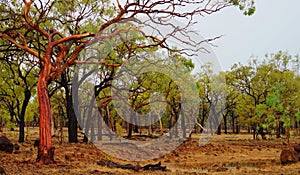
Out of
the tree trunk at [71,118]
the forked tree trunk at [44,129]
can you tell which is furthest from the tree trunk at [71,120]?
the forked tree trunk at [44,129]

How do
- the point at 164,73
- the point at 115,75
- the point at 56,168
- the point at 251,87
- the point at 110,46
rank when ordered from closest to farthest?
the point at 56,168, the point at 110,46, the point at 115,75, the point at 164,73, the point at 251,87

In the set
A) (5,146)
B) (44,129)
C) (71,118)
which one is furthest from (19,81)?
(44,129)

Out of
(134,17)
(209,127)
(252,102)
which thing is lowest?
(209,127)

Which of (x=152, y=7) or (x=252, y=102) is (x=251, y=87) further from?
(x=152, y=7)

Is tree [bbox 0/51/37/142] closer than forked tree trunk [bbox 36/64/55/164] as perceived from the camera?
No

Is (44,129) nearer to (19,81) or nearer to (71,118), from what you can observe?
(71,118)

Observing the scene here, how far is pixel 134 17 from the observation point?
474 inches

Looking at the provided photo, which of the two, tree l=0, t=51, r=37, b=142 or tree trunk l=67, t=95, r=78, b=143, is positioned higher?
tree l=0, t=51, r=37, b=142

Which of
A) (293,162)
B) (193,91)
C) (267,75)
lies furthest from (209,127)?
(293,162)

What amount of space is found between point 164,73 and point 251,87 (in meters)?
15.7

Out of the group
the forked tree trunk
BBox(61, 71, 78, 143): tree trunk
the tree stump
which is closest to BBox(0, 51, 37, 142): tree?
BBox(61, 71, 78, 143): tree trunk

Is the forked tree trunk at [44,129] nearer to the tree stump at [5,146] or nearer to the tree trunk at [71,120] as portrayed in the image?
the tree stump at [5,146]

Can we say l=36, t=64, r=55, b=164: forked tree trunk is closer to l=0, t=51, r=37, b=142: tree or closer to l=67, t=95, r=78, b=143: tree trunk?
l=0, t=51, r=37, b=142: tree

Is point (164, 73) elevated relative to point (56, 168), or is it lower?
elevated
